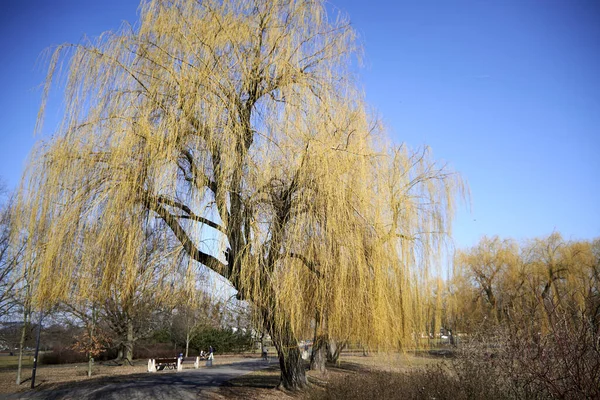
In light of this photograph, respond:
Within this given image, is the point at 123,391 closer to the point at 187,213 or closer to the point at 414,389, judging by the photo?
the point at 187,213

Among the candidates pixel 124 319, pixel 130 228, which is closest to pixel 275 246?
pixel 130 228

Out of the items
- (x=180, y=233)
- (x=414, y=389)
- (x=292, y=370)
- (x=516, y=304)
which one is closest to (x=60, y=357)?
(x=292, y=370)

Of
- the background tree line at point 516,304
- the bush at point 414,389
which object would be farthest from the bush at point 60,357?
the bush at point 414,389

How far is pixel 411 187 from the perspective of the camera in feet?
29.4

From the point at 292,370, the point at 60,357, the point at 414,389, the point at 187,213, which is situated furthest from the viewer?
the point at 60,357

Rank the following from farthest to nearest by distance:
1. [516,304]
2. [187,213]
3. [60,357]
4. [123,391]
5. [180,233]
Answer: [60,357]
[123,391]
[516,304]
[187,213]
[180,233]

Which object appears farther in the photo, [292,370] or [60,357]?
[60,357]

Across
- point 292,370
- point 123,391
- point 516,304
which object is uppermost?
point 516,304

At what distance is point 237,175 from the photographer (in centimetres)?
720

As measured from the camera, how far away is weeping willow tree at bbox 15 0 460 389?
6.64 metres

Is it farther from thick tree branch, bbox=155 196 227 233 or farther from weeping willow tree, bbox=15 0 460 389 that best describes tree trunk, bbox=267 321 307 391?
thick tree branch, bbox=155 196 227 233

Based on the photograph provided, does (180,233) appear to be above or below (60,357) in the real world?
above

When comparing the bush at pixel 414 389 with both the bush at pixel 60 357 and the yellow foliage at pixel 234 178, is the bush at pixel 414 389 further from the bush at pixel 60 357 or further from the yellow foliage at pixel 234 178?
the bush at pixel 60 357

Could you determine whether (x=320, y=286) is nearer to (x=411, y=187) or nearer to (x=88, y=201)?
(x=411, y=187)
